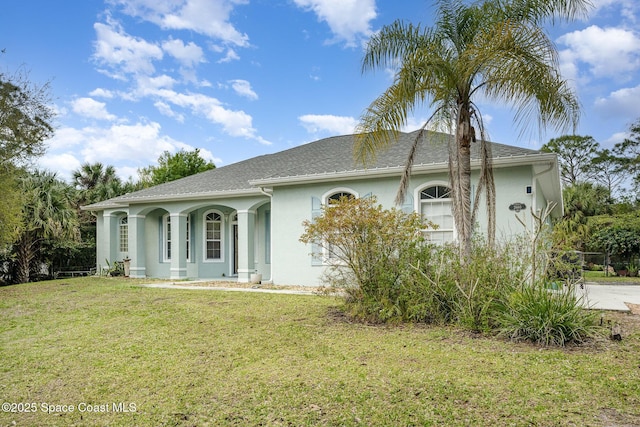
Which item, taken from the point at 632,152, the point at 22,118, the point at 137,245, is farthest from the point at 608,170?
the point at 22,118

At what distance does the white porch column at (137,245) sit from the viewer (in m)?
17.9

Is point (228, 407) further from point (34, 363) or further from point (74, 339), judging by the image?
point (74, 339)

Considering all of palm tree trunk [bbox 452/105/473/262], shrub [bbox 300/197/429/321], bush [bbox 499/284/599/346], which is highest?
palm tree trunk [bbox 452/105/473/262]

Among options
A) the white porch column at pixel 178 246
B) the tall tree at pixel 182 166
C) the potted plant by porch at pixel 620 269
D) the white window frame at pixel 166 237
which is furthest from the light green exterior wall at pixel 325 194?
the tall tree at pixel 182 166

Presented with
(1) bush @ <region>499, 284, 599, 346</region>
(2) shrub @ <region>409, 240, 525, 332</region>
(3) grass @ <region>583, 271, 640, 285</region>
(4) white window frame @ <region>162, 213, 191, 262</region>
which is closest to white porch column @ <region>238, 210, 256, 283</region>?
(4) white window frame @ <region>162, 213, 191, 262</region>

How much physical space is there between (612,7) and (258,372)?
14475mm

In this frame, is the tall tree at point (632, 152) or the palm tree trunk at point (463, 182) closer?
the palm tree trunk at point (463, 182)

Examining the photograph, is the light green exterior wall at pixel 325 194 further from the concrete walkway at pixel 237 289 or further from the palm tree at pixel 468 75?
the palm tree at pixel 468 75

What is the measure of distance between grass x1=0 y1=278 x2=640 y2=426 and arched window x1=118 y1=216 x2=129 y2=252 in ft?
40.9

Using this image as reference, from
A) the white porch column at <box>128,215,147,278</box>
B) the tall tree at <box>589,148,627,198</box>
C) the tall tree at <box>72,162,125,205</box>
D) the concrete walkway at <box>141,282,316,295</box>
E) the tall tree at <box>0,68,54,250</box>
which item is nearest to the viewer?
the concrete walkway at <box>141,282,316,295</box>

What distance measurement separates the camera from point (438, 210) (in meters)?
11.5

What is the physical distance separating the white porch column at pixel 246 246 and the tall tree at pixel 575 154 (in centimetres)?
3488

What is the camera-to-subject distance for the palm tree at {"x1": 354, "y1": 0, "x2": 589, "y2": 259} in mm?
7605

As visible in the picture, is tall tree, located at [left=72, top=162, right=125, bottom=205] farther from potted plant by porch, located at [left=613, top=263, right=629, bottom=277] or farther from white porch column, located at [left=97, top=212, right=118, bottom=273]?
potted plant by porch, located at [left=613, top=263, right=629, bottom=277]
